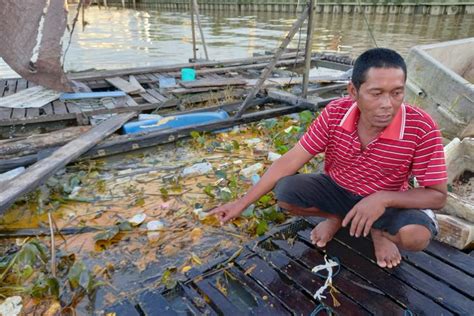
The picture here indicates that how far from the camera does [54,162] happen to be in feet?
12.1

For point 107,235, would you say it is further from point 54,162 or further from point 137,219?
point 54,162

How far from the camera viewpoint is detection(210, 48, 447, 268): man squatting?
2.00 meters

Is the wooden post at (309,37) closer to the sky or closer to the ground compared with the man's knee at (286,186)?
closer to the sky

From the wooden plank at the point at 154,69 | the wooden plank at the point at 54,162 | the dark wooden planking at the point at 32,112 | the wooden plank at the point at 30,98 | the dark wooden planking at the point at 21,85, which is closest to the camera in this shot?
the wooden plank at the point at 54,162

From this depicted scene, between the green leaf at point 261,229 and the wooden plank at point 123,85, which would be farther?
the wooden plank at point 123,85

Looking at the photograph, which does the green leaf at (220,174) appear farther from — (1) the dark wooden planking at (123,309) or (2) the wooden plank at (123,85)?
(2) the wooden plank at (123,85)

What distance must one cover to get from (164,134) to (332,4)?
2565cm

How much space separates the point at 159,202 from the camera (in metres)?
3.57

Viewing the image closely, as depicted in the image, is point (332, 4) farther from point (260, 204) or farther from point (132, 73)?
point (260, 204)

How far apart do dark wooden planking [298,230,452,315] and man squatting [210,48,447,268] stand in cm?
7

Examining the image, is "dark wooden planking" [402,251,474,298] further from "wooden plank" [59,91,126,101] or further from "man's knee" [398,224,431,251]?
"wooden plank" [59,91,126,101]

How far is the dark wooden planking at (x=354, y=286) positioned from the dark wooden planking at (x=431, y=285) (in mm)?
216

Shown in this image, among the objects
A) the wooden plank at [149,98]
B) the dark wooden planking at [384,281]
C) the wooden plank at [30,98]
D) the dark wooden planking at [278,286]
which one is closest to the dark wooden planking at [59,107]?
the wooden plank at [30,98]

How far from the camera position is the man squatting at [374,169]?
6.56 feet
